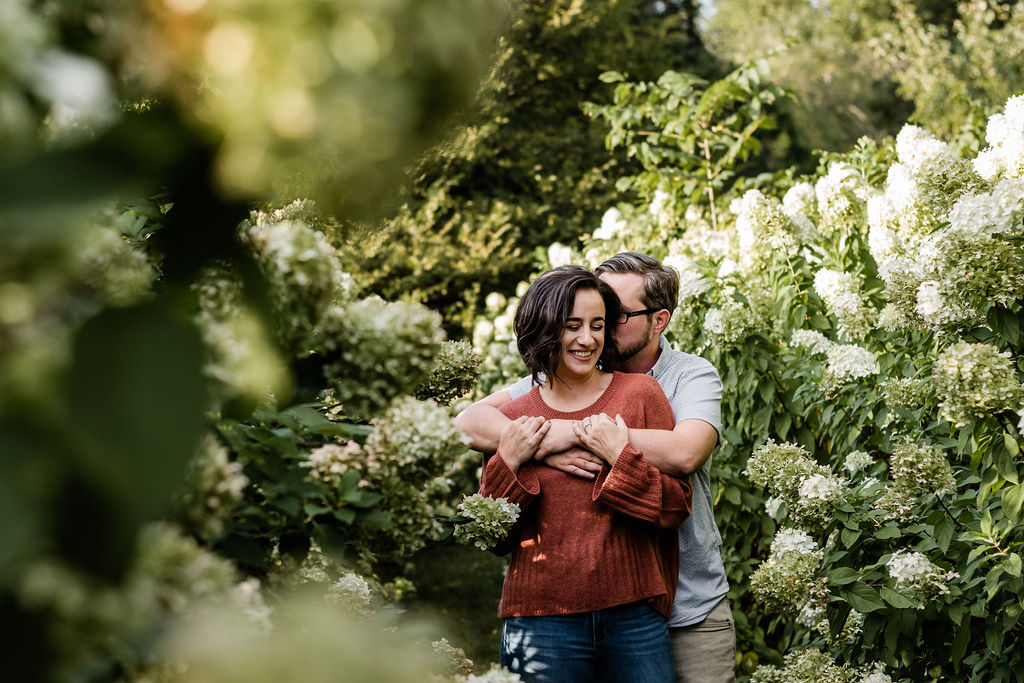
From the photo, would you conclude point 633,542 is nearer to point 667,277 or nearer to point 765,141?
point 667,277

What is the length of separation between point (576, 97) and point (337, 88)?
40.3 feet

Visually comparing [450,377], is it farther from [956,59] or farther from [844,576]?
[956,59]

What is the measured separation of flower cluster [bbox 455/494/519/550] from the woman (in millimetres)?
260

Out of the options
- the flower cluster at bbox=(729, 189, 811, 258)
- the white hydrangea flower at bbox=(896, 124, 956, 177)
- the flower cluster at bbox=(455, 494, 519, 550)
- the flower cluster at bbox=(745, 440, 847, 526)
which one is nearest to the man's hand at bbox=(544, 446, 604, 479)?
the flower cluster at bbox=(455, 494, 519, 550)

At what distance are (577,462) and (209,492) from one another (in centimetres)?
181

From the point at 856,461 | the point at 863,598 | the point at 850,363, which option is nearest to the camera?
the point at 863,598

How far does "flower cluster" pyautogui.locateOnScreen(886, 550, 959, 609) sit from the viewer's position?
281 centimetres

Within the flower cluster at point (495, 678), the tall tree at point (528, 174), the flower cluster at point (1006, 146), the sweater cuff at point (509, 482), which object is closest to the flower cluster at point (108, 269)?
the flower cluster at point (495, 678)

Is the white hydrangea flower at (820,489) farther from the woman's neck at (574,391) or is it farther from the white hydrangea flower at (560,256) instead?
the white hydrangea flower at (560,256)

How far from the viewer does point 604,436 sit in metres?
2.53

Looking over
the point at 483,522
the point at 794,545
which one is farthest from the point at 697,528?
the point at 483,522

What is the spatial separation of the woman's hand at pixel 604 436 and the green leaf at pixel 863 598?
3.80 feet

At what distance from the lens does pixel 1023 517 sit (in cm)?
266

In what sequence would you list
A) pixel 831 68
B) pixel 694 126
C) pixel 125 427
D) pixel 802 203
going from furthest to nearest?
pixel 831 68, pixel 694 126, pixel 802 203, pixel 125 427
